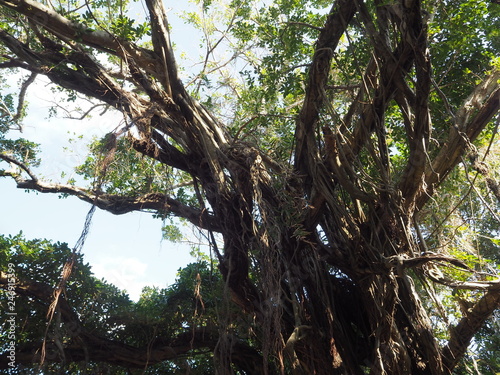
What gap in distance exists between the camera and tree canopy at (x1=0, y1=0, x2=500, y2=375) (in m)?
2.54

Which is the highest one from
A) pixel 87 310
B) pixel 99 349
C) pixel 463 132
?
pixel 463 132

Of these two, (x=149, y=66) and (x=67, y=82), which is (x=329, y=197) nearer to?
(x=149, y=66)

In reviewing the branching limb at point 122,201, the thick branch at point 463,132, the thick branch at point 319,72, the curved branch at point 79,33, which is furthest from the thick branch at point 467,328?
the curved branch at point 79,33

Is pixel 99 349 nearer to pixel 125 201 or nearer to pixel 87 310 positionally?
pixel 87 310

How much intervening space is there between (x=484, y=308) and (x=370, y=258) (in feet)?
2.12

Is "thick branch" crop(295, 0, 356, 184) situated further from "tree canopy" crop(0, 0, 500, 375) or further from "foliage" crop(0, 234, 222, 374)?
"foliage" crop(0, 234, 222, 374)

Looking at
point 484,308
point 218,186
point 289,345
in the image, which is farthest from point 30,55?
point 484,308

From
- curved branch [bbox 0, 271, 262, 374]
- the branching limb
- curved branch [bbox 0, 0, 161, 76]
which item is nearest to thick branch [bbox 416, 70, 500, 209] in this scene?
the branching limb

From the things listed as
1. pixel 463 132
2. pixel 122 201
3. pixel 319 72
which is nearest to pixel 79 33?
pixel 122 201

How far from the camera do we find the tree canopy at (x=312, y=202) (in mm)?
2541

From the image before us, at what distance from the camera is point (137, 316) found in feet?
12.3

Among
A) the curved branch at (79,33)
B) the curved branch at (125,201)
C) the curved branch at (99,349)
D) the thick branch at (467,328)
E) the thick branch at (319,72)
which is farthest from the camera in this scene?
the curved branch at (125,201)

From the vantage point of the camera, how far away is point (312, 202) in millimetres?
2906

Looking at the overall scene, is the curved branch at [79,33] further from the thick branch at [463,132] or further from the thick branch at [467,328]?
the thick branch at [467,328]
